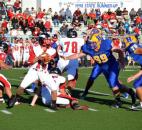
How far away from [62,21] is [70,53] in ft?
59.7

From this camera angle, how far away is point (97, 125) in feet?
30.8

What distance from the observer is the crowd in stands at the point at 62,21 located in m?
28.2

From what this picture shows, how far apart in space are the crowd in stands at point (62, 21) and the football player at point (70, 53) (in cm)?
1159

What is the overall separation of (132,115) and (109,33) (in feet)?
62.3

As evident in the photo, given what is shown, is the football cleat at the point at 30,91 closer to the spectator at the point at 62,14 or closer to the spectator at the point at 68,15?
the spectator at the point at 62,14

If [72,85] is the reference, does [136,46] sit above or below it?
above

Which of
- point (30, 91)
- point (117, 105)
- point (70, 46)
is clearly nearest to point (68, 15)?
point (70, 46)

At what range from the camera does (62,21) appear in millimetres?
32219

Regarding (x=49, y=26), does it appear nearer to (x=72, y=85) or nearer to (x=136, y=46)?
(x=72, y=85)

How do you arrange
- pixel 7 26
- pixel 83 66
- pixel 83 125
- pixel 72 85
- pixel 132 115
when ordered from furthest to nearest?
1. pixel 7 26
2. pixel 83 66
3. pixel 72 85
4. pixel 132 115
5. pixel 83 125

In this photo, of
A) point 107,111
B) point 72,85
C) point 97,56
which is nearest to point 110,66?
point 97,56

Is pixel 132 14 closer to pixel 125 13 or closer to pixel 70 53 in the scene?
pixel 125 13

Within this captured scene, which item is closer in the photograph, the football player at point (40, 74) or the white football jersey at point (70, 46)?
the football player at point (40, 74)

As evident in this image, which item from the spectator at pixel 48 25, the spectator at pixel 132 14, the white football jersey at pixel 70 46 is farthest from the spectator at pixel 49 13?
the white football jersey at pixel 70 46
